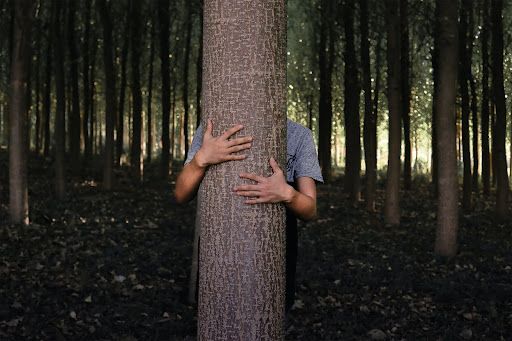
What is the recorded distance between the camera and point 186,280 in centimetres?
871

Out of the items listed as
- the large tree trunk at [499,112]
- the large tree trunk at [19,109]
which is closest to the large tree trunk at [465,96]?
the large tree trunk at [499,112]

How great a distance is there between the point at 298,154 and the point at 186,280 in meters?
6.07

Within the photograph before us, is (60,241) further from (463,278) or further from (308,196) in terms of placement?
(308,196)

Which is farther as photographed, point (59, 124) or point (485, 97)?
point (485, 97)

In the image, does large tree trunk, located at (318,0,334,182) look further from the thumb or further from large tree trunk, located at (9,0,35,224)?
the thumb

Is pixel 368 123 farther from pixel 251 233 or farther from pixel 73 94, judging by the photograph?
pixel 251 233

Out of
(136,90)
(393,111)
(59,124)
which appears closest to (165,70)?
(136,90)

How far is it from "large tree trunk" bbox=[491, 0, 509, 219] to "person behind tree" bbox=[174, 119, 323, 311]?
14287 mm

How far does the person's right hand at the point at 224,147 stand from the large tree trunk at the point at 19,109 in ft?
33.2

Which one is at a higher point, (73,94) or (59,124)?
(73,94)

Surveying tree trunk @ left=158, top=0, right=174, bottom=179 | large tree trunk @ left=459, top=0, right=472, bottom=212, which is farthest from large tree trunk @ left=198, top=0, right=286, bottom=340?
tree trunk @ left=158, top=0, right=174, bottom=179

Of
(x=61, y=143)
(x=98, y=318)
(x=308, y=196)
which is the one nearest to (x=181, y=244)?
(x=98, y=318)

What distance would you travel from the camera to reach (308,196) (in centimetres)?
287

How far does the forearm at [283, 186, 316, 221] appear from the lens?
2.68 meters
